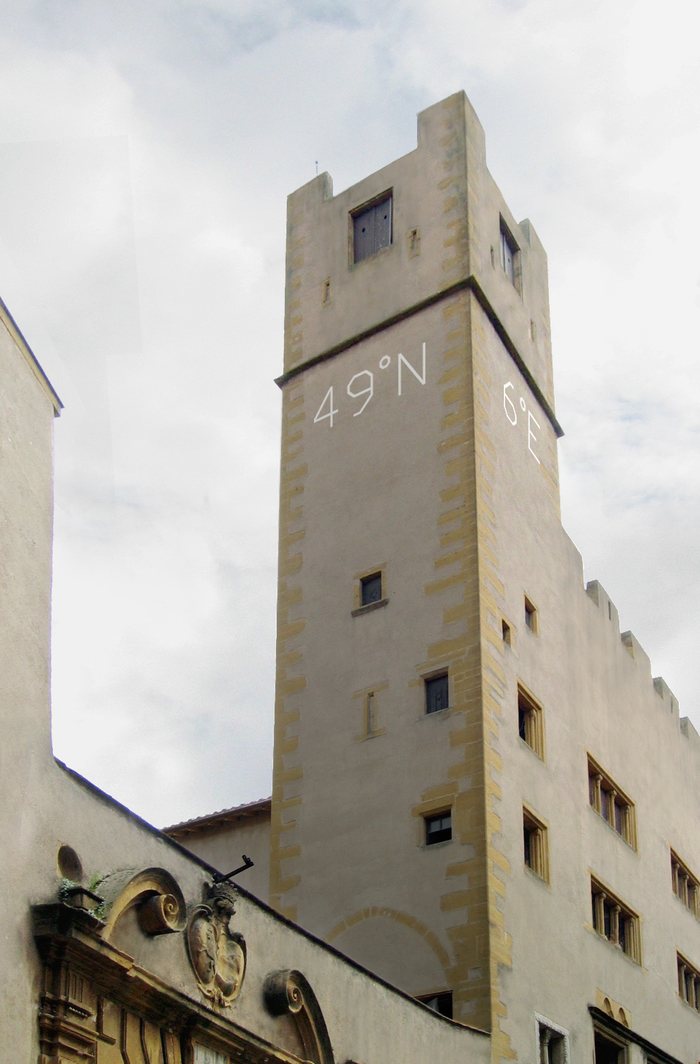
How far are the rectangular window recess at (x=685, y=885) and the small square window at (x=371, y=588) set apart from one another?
11954mm

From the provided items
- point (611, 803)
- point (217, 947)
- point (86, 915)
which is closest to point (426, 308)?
point (611, 803)

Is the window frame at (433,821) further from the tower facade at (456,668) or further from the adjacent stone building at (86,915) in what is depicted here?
the adjacent stone building at (86,915)

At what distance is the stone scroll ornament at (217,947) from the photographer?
59.8 ft

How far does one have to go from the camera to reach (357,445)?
3297cm

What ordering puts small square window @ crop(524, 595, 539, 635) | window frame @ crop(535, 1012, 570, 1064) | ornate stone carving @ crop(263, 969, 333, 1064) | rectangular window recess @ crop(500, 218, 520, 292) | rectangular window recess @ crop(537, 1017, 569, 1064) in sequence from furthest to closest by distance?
rectangular window recess @ crop(500, 218, 520, 292) < small square window @ crop(524, 595, 539, 635) < rectangular window recess @ crop(537, 1017, 569, 1064) < window frame @ crop(535, 1012, 570, 1064) < ornate stone carving @ crop(263, 969, 333, 1064)

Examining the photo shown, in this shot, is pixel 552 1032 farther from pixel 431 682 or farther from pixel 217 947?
pixel 217 947

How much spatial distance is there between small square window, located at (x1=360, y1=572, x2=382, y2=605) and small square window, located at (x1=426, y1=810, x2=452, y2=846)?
16.2 ft

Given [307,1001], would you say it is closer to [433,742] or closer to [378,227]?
[433,742]

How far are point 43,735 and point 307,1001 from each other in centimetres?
626

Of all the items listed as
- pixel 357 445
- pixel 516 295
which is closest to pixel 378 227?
pixel 516 295

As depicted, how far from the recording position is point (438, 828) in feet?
90.6

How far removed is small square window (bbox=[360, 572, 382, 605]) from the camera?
101ft

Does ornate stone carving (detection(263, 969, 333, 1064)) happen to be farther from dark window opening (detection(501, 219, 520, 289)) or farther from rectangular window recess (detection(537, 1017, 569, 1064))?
dark window opening (detection(501, 219, 520, 289))

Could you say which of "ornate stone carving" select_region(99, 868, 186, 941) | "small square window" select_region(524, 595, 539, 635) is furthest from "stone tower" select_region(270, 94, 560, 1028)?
"ornate stone carving" select_region(99, 868, 186, 941)
